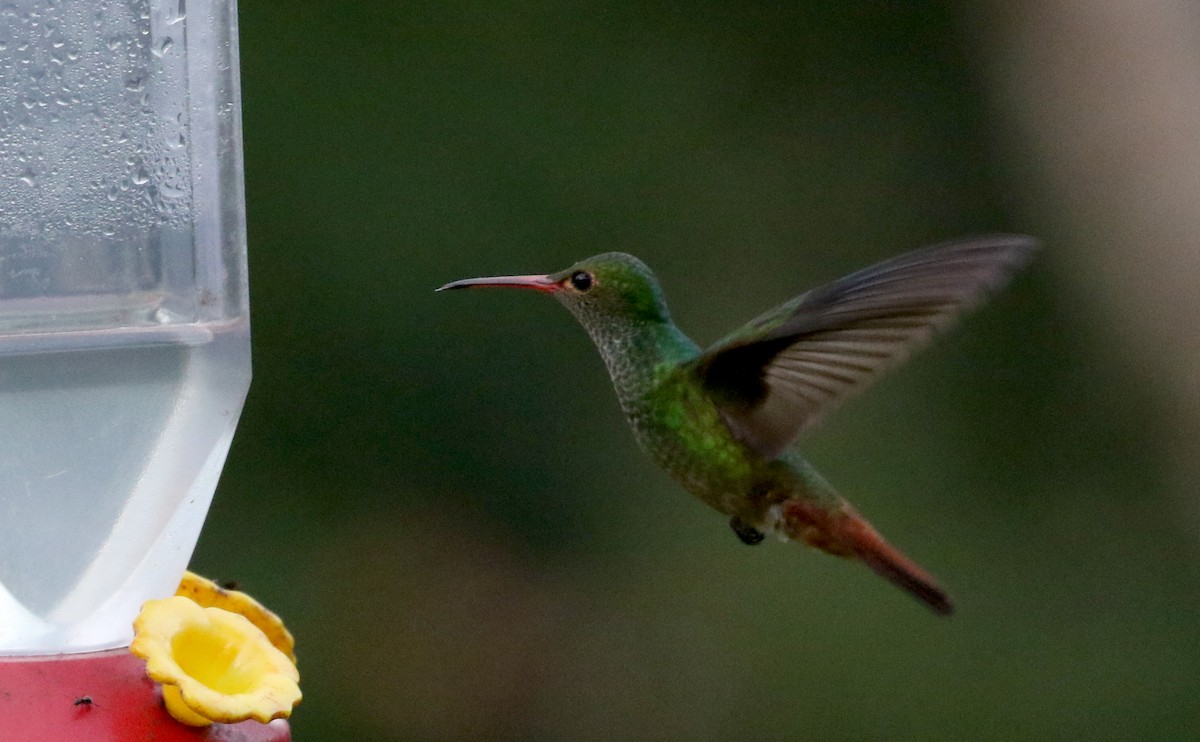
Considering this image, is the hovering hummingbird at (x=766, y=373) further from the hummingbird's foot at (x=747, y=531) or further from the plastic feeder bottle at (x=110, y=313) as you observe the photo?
the plastic feeder bottle at (x=110, y=313)

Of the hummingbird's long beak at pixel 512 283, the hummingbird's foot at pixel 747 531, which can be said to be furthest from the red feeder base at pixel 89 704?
the hummingbird's foot at pixel 747 531

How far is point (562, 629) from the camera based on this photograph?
20.8 feet

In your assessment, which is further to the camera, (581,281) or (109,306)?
(581,281)

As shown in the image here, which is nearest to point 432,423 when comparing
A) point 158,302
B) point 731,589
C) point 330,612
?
point 330,612

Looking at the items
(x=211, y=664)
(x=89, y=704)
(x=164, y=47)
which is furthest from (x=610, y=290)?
(x=89, y=704)

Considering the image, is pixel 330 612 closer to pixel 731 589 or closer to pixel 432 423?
pixel 432 423

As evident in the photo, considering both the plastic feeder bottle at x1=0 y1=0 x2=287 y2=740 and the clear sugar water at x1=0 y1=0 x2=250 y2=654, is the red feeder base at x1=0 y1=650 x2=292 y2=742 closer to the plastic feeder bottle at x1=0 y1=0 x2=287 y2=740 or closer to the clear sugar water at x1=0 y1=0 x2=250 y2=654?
the plastic feeder bottle at x1=0 y1=0 x2=287 y2=740

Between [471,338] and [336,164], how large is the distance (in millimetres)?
900

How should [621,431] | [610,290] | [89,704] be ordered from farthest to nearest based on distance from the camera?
1. [621,431]
2. [610,290]
3. [89,704]

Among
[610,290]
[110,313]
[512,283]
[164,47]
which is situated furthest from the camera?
[610,290]

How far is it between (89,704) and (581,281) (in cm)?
105

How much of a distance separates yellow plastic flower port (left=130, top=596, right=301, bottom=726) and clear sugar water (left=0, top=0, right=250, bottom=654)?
16 cm

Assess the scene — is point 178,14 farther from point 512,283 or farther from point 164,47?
point 512,283

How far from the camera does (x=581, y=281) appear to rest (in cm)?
243
